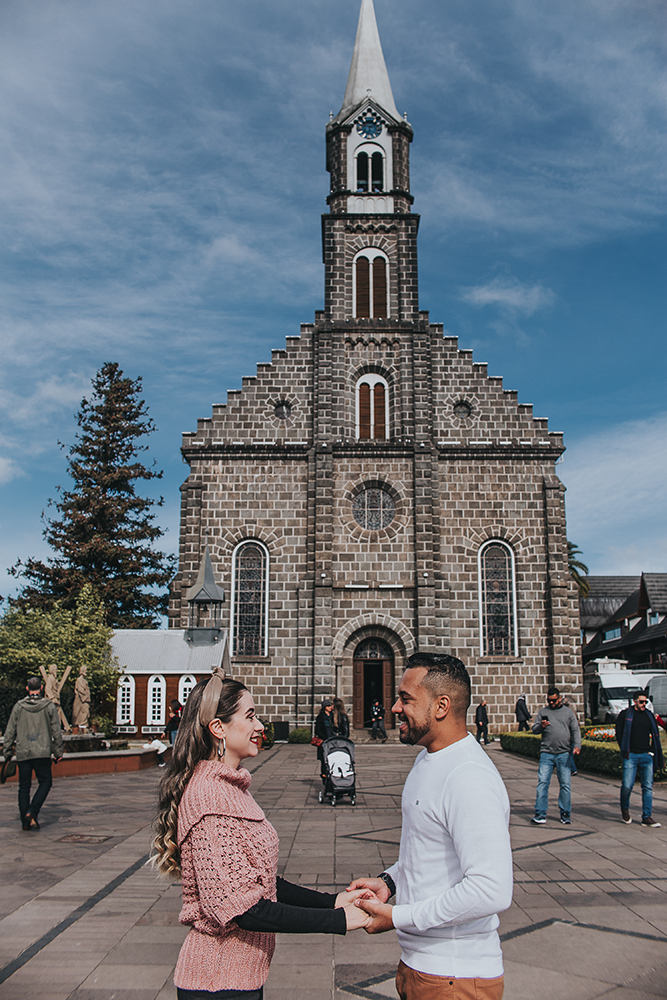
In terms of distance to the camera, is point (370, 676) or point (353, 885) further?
point (370, 676)

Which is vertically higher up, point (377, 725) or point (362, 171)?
point (362, 171)

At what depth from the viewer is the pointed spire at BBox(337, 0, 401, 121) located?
103ft

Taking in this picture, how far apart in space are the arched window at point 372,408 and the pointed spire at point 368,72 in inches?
443

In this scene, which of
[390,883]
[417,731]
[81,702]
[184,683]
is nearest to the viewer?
[417,731]

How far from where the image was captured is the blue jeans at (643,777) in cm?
1060

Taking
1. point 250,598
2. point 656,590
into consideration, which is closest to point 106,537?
point 250,598

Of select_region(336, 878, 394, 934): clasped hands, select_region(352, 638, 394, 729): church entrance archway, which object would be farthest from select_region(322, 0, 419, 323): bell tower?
select_region(336, 878, 394, 934): clasped hands

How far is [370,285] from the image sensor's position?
97.2 feet

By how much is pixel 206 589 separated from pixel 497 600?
10406 millimetres

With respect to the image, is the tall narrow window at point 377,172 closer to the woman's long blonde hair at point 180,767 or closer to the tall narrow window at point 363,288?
the tall narrow window at point 363,288

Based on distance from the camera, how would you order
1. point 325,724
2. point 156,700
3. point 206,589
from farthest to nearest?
1. point 206,589
2. point 156,700
3. point 325,724

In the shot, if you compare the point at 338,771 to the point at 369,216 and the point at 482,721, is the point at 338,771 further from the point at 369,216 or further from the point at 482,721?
the point at 369,216

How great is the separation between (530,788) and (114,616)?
27168 mm

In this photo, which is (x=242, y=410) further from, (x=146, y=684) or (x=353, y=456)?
(x=146, y=684)
